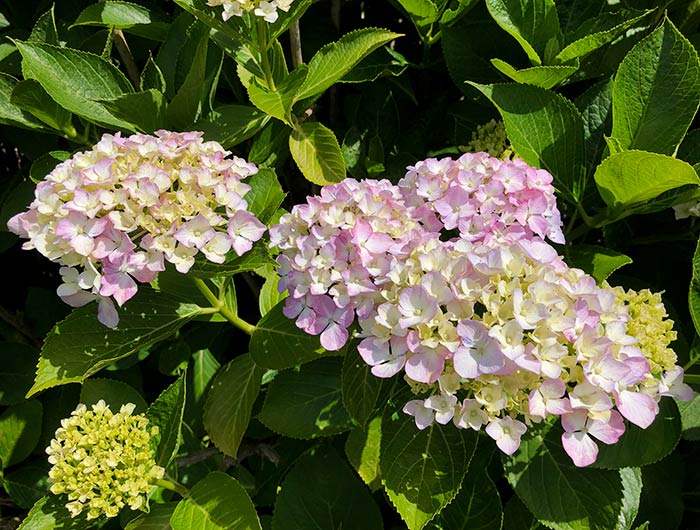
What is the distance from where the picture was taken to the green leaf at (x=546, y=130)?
134 cm

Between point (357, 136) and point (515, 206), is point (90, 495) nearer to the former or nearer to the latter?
point (515, 206)

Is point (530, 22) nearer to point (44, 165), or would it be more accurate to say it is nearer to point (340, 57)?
point (340, 57)

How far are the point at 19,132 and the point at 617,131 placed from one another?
145cm

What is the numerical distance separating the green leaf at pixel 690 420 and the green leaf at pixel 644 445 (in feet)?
0.62

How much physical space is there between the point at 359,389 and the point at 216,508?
0.37m

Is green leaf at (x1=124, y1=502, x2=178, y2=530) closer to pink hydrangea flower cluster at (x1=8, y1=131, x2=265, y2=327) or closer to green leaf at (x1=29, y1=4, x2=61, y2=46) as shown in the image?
pink hydrangea flower cluster at (x1=8, y1=131, x2=265, y2=327)

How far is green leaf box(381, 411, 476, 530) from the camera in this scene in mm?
1171

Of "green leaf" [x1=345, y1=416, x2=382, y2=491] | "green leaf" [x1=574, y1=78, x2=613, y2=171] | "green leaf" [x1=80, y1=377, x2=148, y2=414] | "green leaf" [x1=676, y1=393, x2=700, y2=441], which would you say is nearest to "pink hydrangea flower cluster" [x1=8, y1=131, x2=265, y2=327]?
"green leaf" [x1=80, y1=377, x2=148, y2=414]

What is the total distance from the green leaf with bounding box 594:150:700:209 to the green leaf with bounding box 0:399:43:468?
152 cm

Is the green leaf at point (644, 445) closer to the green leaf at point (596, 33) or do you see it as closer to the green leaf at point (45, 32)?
the green leaf at point (596, 33)

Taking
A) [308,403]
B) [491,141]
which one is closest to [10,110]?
[308,403]

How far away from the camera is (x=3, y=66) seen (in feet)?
5.38

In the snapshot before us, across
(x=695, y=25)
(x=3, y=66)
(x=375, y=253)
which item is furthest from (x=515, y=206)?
(x=3, y=66)

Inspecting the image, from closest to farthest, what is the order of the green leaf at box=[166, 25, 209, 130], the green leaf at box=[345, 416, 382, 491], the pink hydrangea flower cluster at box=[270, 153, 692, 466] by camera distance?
the pink hydrangea flower cluster at box=[270, 153, 692, 466] → the green leaf at box=[166, 25, 209, 130] → the green leaf at box=[345, 416, 382, 491]
